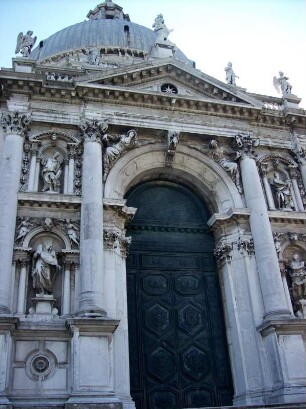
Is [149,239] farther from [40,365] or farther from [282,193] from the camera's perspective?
[40,365]

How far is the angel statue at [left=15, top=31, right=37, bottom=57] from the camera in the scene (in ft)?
53.1

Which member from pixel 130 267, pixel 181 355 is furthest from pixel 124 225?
pixel 181 355

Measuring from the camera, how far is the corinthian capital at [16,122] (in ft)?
47.1

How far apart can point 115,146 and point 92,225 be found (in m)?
3.17

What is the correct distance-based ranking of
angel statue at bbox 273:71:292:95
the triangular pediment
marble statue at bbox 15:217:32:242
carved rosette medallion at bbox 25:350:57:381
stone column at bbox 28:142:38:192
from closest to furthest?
1. carved rosette medallion at bbox 25:350:57:381
2. marble statue at bbox 15:217:32:242
3. stone column at bbox 28:142:38:192
4. the triangular pediment
5. angel statue at bbox 273:71:292:95

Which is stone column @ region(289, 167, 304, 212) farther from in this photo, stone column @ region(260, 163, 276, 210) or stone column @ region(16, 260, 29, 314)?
stone column @ region(16, 260, 29, 314)

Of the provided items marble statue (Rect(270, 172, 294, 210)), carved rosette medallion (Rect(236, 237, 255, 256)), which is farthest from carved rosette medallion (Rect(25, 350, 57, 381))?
marble statue (Rect(270, 172, 294, 210))

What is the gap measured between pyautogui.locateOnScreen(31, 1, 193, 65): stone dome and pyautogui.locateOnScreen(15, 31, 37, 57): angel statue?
1160cm

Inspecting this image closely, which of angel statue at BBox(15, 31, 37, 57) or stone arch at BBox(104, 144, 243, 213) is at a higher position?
angel statue at BBox(15, 31, 37, 57)

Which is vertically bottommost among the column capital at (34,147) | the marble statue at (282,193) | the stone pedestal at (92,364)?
the stone pedestal at (92,364)

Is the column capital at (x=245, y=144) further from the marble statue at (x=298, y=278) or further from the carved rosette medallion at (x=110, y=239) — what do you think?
the carved rosette medallion at (x=110, y=239)

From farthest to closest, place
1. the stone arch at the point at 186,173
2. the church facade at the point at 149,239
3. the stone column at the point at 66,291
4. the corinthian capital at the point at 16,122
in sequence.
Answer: the stone arch at the point at 186,173
the corinthian capital at the point at 16,122
the stone column at the point at 66,291
the church facade at the point at 149,239

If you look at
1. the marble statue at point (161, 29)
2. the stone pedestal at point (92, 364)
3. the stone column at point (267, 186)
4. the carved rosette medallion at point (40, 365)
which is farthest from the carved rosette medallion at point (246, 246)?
the marble statue at point (161, 29)

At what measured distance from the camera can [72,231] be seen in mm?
→ 13328
